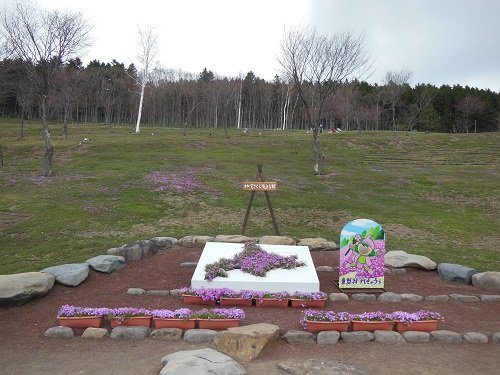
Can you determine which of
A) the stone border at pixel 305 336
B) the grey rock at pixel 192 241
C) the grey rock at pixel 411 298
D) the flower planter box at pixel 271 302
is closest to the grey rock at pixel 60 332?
the stone border at pixel 305 336

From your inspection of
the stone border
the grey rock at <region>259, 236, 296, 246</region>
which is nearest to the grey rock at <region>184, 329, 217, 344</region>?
the stone border

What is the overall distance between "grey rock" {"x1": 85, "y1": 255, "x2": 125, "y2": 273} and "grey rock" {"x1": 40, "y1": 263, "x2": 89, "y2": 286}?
1.23ft

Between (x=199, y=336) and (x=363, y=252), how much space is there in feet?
16.3

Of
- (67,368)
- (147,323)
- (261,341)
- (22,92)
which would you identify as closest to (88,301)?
(147,323)

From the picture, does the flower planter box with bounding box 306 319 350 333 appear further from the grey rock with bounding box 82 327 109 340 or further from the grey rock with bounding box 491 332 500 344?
the grey rock with bounding box 82 327 109 340

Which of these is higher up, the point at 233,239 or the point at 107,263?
the point at 233,239

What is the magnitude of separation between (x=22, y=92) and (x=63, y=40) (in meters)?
25.1

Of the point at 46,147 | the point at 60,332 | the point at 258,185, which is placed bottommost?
the point at 60,332

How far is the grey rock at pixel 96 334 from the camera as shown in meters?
8.09

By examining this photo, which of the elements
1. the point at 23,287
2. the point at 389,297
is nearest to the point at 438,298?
the point at 389,297

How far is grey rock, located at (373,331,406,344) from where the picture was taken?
817cm

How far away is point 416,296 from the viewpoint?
1054cm

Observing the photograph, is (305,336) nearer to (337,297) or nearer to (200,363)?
(200,363)

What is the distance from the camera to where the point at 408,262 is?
12.8 meters
